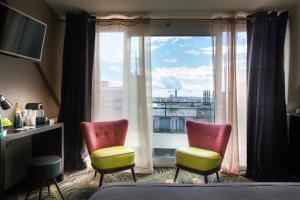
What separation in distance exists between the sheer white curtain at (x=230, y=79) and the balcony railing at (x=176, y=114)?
31 cm

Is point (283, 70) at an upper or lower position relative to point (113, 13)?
lower

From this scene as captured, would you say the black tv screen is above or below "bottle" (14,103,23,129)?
above

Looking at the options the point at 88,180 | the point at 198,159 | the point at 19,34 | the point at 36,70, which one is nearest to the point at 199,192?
the point at 198,159

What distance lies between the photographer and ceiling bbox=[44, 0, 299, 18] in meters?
3.18

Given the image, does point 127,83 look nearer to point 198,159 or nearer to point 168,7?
point 168,7

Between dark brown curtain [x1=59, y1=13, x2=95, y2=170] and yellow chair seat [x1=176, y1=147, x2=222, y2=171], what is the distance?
150 centimetres

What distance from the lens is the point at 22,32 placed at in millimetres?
2492

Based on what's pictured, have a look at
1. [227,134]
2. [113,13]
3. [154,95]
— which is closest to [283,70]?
[227,134]

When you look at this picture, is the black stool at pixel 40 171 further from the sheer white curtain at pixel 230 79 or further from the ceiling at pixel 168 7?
the sheer white curtain at pixel 230 79

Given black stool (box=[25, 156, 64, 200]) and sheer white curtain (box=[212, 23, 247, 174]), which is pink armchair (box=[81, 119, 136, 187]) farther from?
sheer white curtain (box=[212, 23, 247, 174])

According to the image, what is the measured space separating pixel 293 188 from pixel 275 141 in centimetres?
199

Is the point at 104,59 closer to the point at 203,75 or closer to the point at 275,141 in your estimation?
the point at 203,75

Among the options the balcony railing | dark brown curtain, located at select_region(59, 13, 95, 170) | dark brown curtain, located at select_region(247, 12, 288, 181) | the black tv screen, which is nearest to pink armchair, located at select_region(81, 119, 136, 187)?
dark brown curtain, located at select_region(59, 13, 95, 170)

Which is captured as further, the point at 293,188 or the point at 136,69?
the point at 136,69
